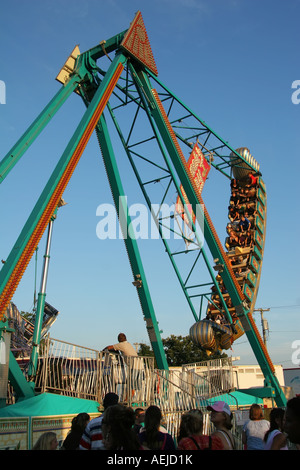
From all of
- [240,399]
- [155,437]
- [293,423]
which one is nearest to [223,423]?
[155,437]

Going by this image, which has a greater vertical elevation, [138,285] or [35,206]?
[138,285]

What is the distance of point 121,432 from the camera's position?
117 inches

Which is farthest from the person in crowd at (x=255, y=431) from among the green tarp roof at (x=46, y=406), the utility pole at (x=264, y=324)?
the utility pole at (x=264, y=324)

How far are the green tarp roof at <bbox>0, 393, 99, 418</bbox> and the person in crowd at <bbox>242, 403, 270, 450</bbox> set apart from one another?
3422 mm

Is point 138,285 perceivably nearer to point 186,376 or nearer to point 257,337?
point 186,376

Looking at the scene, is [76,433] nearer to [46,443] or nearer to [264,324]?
[46,443]

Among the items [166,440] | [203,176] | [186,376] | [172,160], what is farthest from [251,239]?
[166,440]

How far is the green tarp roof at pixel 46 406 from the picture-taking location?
7.20 m

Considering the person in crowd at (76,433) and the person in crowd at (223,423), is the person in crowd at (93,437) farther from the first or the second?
the person in crowd at (223,423)

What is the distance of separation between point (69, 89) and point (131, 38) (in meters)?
3.36

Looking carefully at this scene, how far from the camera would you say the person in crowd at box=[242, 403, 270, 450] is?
5.09 metres

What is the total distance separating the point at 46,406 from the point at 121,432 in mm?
4965

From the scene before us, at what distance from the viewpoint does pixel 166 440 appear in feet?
11.8

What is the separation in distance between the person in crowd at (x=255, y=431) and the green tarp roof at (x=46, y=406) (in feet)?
11.2
